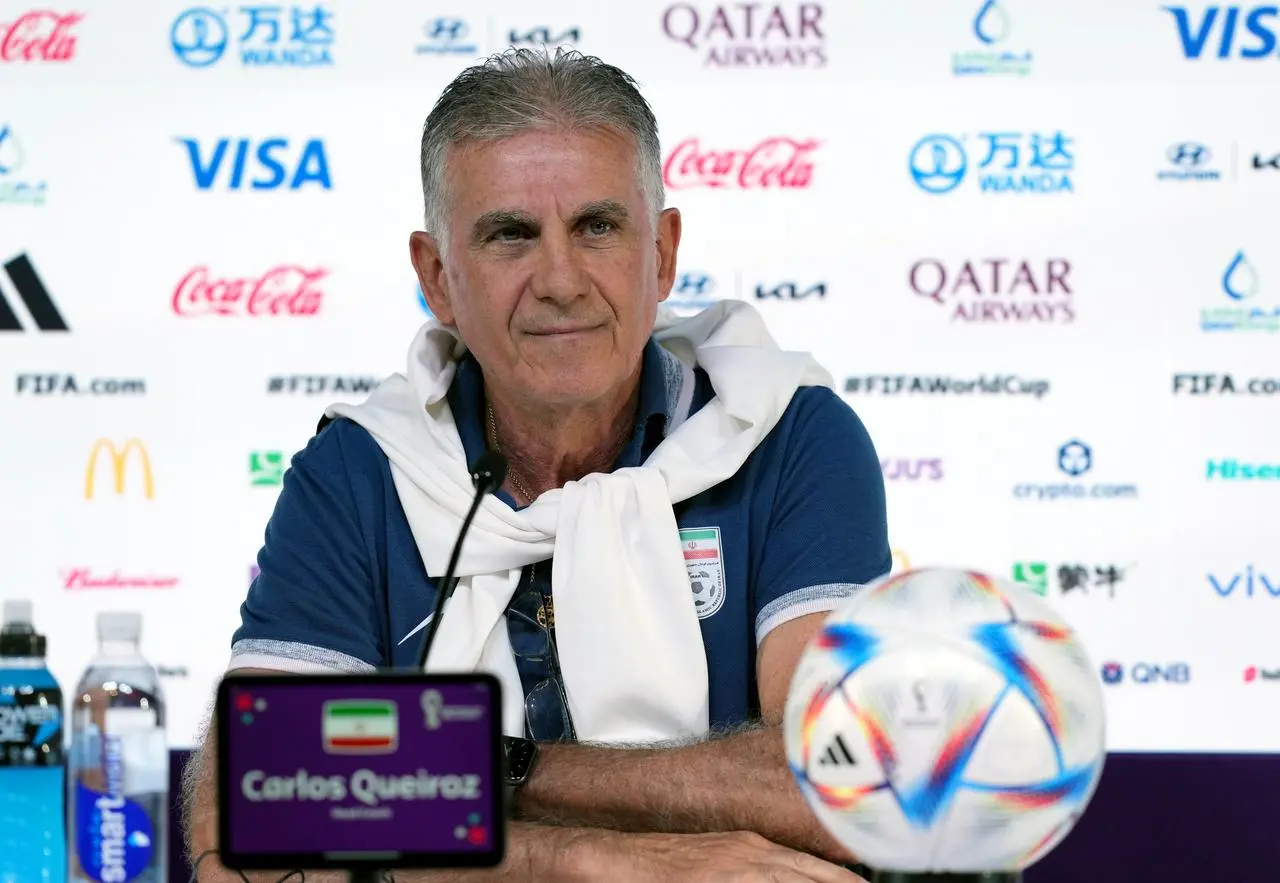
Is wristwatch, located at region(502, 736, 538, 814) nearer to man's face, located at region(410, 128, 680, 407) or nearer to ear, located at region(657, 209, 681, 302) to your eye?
man's face, located at region(410, 128, 680, 407)

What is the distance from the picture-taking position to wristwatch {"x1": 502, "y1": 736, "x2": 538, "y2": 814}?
5.78ft

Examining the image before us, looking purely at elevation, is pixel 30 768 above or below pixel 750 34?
below

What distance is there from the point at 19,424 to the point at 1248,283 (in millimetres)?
3097

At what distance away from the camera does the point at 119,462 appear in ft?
13.5

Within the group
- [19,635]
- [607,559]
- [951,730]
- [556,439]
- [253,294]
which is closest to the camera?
[951,730]

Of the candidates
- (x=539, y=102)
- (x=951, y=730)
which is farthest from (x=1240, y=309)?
(x=951, y=730)

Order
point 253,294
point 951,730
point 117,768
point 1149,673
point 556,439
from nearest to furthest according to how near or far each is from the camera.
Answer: point 951,730
point 556,439
point 117,768
point 1149,673
point 253,294

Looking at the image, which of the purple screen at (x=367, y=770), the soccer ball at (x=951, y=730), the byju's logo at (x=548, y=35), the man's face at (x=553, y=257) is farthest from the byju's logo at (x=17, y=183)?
the soccer ball at (x=951, y=730)

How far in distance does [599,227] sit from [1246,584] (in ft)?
8.39

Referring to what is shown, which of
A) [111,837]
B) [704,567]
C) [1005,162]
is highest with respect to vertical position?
[1005,162]

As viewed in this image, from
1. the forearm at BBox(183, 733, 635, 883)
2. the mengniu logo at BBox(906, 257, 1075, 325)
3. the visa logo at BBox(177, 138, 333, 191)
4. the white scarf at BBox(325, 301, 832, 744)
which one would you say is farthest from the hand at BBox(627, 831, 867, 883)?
the visa logo at BBox(177, 138, 333, 191)

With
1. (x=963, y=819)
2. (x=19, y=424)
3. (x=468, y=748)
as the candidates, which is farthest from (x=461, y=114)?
(x=19, y=424)

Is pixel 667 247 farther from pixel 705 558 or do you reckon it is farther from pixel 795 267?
pixel 795 267

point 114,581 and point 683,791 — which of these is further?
point 114,581
